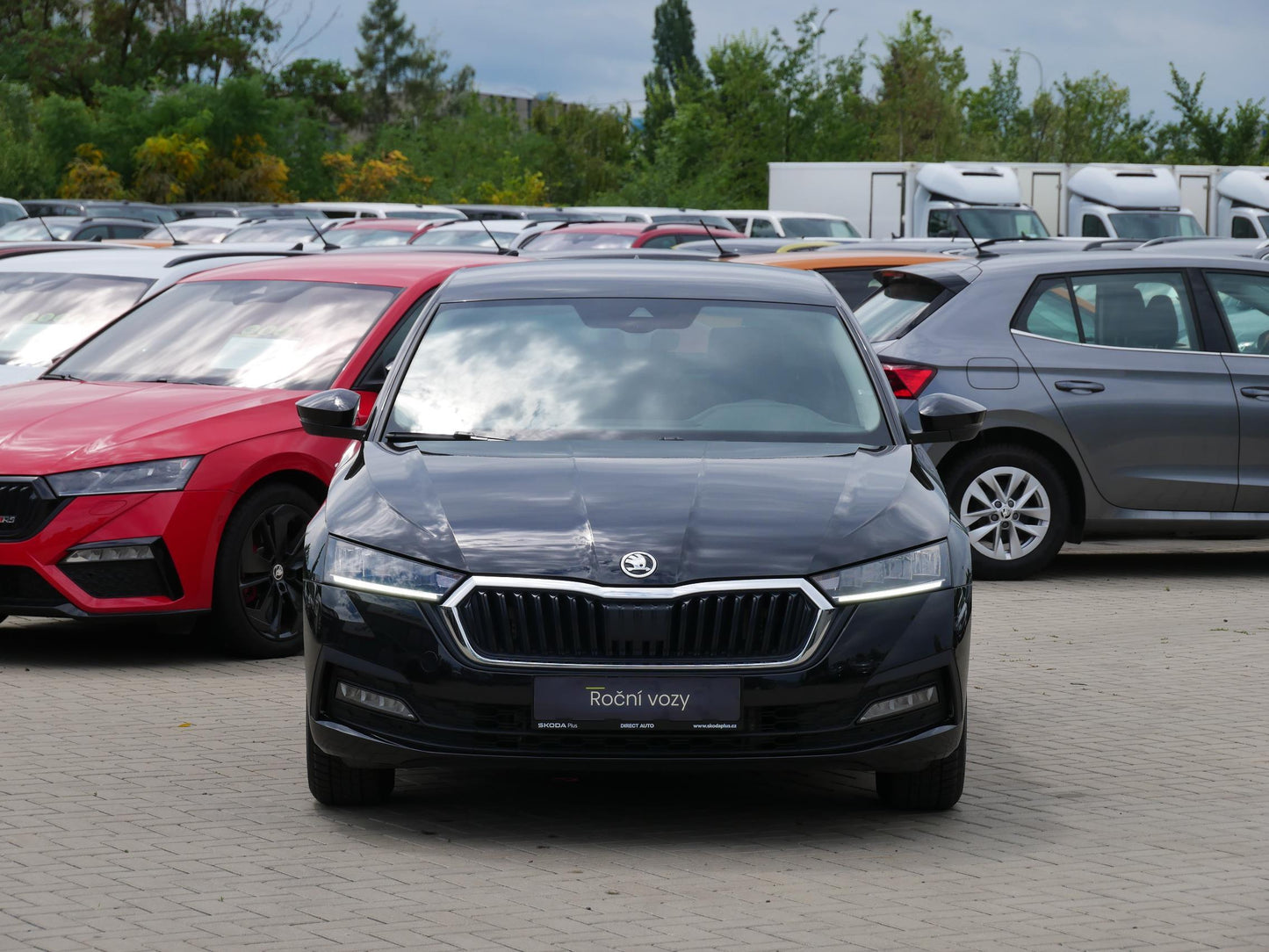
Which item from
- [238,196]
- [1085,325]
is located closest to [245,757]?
[1085,325]

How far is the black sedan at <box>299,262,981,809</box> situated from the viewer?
497 centimetres

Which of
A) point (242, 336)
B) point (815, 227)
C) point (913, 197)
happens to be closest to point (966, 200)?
point (913, 197)

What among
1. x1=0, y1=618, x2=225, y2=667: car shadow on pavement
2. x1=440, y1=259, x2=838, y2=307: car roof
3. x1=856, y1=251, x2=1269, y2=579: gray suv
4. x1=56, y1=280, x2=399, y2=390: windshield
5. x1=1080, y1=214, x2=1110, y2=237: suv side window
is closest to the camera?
x1=440, y1=259, x2=838, y2=307: car roof

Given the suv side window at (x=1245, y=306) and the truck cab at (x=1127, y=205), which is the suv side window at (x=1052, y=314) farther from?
the truck cab at (x=1127, y=205)

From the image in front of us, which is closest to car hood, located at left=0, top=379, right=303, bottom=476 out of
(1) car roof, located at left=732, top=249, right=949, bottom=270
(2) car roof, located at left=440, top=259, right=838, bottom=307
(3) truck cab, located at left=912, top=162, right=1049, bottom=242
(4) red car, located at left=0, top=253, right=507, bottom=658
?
(4) red car, located at left=0, top=253, right=507, bottom=658

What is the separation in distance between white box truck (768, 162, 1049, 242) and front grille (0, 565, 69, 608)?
1023 inches

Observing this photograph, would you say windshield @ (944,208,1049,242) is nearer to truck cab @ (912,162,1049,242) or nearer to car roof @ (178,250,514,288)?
truck cab @ (912,162,1049,242)

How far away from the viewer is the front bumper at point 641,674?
16.4ft

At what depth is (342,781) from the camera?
552 cm

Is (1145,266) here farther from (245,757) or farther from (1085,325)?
(245,757)

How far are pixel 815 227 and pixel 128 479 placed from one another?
26.9 metres

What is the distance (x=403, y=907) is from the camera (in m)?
4.64

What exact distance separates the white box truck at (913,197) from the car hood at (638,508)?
88.9ft

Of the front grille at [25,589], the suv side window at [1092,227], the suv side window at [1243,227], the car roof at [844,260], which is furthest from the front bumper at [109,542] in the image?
the suv side window at [1243,227]
